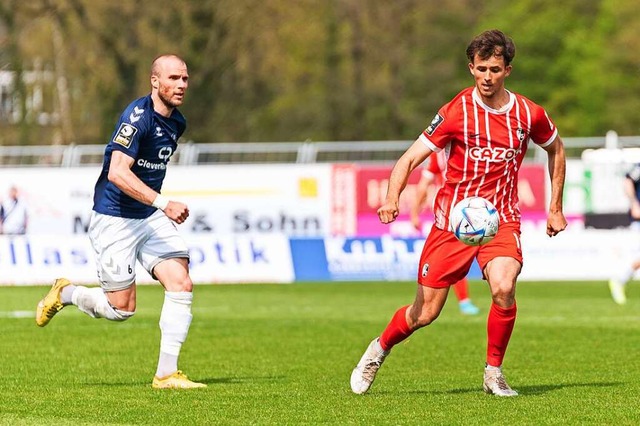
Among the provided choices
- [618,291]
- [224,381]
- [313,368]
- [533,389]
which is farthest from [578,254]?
[533,389]

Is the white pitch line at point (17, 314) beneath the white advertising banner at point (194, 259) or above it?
above

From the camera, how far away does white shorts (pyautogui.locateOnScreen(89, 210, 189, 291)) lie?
35.2 feet

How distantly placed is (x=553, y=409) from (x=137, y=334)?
7.52 meters

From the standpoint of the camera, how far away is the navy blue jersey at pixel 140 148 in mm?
10320

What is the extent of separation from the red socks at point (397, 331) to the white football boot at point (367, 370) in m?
0.06

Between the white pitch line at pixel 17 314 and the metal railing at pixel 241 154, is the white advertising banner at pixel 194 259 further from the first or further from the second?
the white pitch line at pixel 17 314

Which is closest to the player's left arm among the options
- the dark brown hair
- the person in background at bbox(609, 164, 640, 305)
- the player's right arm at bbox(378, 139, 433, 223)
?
the dark brown hair

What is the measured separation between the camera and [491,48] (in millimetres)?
9484

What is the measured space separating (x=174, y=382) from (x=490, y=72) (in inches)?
121

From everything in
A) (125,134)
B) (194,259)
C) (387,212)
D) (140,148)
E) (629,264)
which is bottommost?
(194,259)

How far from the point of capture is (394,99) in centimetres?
6022

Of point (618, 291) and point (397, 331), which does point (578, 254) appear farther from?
point (397, 331)

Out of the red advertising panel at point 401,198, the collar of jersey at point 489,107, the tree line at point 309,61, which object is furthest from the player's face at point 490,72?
the tree line at point 309,61

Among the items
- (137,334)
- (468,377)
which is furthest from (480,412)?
(137,334)
